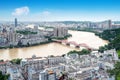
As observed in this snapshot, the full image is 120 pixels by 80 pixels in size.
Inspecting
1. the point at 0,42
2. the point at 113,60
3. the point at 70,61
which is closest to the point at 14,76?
the point at 70,61

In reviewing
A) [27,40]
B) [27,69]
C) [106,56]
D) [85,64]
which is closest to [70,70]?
[85,64]

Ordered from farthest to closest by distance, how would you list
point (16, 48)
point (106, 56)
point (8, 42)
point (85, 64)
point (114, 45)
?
point (8, 42)
point (16, 48)
point (114, 45)
point (106, 56)
point (85, 64)

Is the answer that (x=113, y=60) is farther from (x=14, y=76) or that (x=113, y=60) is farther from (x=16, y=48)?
(x=16, y=48)

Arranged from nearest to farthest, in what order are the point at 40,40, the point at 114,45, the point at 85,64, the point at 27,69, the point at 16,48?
the point at 27,69
the point at 85,64
the point at 114,45
the point at 16,48
the point at 40,40

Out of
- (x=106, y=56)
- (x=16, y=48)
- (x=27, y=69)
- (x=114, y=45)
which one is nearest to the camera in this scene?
(x=27, y=69)

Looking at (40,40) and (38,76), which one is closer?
(38,76)

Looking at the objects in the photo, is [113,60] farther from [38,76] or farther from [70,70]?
[38,76]

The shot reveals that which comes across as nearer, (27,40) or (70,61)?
(70,61)

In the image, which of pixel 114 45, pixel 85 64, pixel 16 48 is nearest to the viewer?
pixel 85 64

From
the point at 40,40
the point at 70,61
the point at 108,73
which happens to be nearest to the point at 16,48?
the point at 40,40
